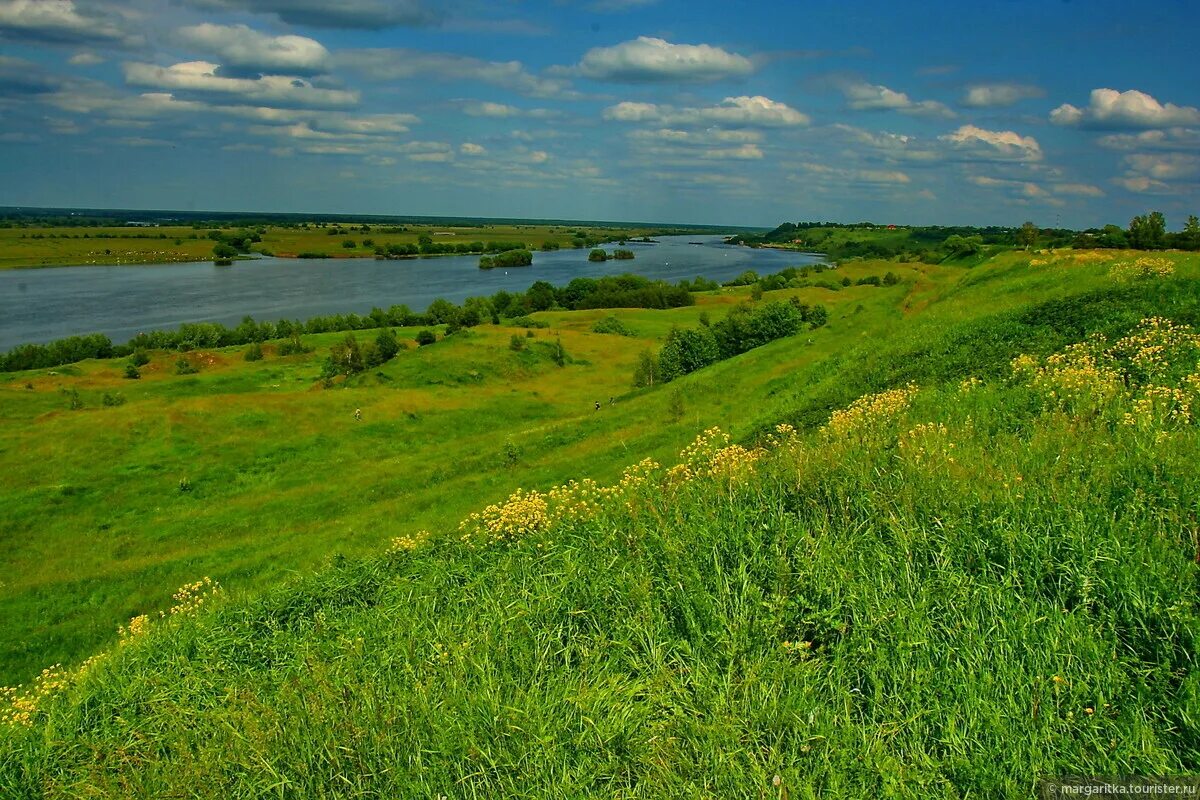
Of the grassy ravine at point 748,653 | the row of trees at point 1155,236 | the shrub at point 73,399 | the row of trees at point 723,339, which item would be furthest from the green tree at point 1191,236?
the shrub at point 73,399

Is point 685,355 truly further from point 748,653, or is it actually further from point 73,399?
point 748,653

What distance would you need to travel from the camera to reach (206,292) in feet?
489

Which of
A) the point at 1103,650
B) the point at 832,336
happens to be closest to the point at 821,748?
the point at 1103,650

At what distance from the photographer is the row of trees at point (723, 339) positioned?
61625 millimetres

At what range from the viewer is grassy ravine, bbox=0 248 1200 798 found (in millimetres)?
4207

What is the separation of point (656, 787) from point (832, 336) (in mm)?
37238

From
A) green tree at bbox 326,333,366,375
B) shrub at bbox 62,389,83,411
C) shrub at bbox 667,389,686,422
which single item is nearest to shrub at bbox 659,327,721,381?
shrub at bbox 667,389,686,422

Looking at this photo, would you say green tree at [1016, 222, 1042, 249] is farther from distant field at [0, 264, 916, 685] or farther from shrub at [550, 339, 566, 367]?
shrub at [550, 339, 566, 367]

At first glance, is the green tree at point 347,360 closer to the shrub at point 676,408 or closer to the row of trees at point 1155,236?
the shrub at point 676,408

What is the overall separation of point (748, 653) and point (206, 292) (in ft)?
555

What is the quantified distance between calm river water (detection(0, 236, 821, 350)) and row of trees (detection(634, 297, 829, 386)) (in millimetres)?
77353

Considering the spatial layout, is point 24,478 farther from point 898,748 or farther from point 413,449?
point 898,748

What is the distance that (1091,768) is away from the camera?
3.80 metres

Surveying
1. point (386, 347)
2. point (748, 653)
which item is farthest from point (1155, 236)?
point (386, 347)
